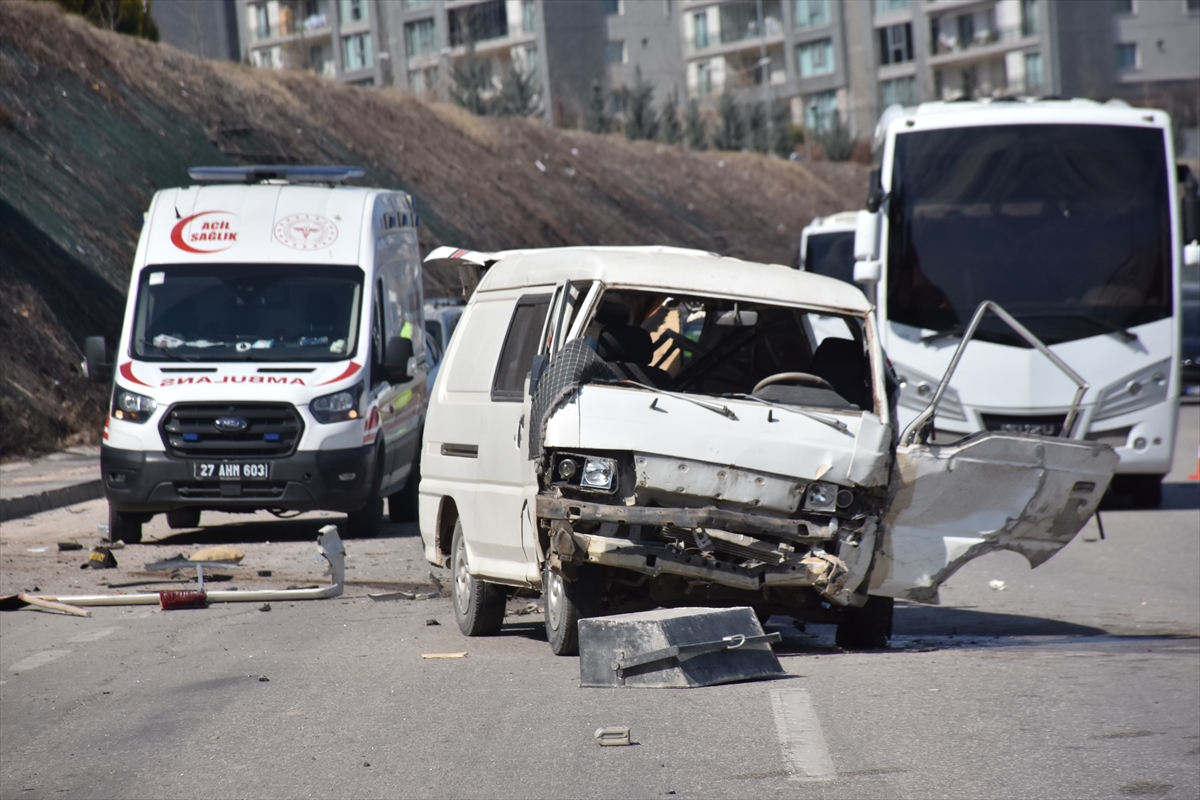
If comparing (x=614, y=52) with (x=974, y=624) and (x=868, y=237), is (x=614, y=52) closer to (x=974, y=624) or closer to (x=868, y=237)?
(x=868, y=237)

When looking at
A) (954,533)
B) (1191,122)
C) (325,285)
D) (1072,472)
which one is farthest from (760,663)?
(1191,122)

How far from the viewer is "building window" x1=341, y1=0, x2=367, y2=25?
5681cm

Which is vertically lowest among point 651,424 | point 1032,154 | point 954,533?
point 954,533

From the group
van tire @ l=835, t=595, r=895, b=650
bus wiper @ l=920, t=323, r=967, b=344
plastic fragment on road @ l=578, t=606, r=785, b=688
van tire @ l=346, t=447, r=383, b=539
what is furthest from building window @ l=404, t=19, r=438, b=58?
plastic fragment on road @ l=578, t=606, r=785, b=688

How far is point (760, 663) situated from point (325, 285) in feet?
26.7

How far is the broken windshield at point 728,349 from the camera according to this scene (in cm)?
835

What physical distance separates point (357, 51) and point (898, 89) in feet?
119

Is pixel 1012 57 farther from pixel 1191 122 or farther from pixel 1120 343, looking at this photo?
pixel 1120 343

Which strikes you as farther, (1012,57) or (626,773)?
(1012,57)

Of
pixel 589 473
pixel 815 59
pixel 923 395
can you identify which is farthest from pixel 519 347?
pixel 815 59

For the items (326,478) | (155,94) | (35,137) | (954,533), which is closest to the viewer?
(954,533)

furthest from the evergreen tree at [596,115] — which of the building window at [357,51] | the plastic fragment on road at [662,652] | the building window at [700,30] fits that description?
the plastic fragment on road at [662,652]

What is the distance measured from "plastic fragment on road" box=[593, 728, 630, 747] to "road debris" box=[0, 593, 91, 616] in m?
5.03

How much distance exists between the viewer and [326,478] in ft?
45.6
